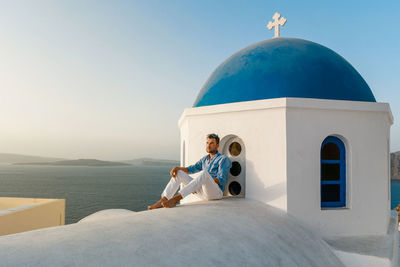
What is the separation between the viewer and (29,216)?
8.91m

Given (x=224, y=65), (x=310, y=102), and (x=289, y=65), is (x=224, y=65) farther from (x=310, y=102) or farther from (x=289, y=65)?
(x=310, y=102)

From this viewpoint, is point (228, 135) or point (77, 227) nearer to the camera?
point (77, 227)

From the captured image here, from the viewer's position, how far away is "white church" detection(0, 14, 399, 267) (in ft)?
9.61

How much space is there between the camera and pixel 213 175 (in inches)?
195

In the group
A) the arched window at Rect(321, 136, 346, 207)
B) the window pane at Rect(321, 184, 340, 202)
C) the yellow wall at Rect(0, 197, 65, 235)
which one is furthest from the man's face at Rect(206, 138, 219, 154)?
the yellow wall at Rect(0, 197, 65, 235)

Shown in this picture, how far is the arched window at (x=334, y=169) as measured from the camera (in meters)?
4.98

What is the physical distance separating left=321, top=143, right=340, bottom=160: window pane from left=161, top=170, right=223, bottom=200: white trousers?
1990mm

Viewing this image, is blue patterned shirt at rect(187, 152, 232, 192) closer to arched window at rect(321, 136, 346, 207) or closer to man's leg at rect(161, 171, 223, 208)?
man's leg at rect(161, 171, 223, 208)

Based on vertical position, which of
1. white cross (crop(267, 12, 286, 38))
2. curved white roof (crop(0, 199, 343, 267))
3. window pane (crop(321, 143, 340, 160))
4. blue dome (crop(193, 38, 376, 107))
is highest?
white cross (crop(267, 12, 286, 38))

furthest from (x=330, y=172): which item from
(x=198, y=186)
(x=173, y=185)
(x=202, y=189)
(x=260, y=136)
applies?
(x=173, y=185)

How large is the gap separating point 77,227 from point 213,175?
103 inches

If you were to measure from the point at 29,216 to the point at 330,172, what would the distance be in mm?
8740

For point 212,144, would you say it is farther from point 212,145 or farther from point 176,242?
point 176,242

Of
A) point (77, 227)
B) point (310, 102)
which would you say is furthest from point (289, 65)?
point (77, 227)
